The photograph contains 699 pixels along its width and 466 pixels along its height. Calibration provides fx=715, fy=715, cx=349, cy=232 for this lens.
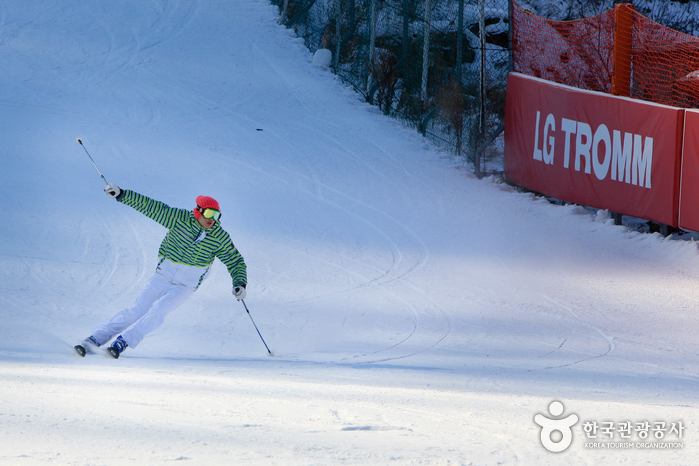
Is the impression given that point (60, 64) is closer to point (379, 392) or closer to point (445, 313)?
point (445, 313)

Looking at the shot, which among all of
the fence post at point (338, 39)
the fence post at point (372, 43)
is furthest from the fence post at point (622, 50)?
the fence post at point (338, 39)

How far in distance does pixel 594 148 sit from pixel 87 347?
8169 mm

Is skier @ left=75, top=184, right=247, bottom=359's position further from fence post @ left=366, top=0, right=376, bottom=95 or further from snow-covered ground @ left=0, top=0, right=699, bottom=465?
fence post @ left=366, top=0, right=376, bottom=95

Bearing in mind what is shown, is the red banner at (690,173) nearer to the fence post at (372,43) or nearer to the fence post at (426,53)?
the fence post at (426,53)

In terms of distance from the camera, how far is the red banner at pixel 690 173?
30.4 ft

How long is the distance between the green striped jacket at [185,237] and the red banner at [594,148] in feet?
21.2

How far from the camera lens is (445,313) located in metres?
7.61

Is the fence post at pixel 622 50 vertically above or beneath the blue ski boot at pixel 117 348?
above

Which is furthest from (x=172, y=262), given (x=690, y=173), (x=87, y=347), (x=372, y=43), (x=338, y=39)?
(x=338, y=39)

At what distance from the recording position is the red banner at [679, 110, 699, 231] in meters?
9.27

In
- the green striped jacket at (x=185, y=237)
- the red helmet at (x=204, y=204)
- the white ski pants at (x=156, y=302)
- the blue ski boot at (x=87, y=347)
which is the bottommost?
the blue ski boot at (x=87, y=347)

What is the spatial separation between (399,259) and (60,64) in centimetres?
1191

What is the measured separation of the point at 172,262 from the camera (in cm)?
604

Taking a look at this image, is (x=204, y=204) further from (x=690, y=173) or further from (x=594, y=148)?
(x=594, y=148)
